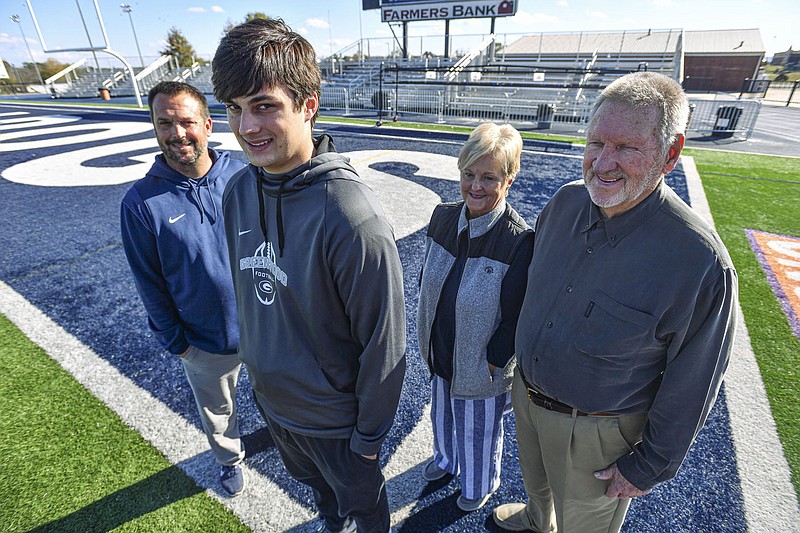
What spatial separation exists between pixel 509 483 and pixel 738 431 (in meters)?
1.73

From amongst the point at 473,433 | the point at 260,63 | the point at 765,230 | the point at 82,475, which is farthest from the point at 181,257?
the point at 765,230

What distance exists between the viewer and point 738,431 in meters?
2.64

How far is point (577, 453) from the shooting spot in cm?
162

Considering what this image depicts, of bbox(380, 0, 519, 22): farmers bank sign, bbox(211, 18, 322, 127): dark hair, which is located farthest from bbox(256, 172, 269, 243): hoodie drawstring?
bbox(380, 0, 519, 22): farmers bank sign

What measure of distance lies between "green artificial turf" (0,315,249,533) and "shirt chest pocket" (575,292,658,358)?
200cm

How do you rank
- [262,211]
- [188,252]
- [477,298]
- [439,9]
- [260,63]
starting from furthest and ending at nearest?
1. [439,9]
2. [188,252]
3. [477,298]
4. [262,211]
5. [260,63]

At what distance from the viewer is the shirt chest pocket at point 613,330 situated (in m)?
1.32

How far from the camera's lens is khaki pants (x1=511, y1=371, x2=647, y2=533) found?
1.55 m

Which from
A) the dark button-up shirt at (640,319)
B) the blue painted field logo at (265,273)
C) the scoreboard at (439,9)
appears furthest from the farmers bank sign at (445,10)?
the blue painted field logo at (265,273)

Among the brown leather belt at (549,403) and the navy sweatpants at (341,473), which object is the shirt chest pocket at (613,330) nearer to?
the brown leather belt at (549,403)

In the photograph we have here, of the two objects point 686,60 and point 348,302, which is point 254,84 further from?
point 686,60

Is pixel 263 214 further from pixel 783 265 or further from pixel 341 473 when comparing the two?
pixel 783 265

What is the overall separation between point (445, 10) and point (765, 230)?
23.5 meters

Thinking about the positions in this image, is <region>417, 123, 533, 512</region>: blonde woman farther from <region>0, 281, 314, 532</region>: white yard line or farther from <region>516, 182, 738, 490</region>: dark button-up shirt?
<region>0, 281, 314, 532</region>: white yard line
